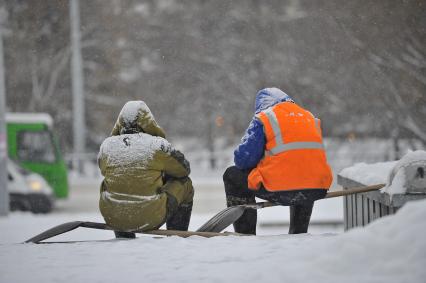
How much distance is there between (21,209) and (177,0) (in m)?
14.4

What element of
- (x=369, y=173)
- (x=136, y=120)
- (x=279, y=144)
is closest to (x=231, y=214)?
(x=279, y=144)

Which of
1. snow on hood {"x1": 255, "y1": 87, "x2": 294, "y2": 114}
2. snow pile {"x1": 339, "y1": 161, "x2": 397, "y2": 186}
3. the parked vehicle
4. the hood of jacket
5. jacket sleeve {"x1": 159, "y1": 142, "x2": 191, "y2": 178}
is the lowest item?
the parked vehicle

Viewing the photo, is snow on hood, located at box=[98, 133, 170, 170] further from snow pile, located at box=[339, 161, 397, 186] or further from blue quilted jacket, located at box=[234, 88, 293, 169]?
snow pile, located at box=[339, 161, 397, 186]

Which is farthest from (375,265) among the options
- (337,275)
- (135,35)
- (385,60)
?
(135,35)

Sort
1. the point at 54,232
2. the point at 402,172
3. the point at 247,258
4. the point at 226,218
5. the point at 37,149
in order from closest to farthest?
the point at 247,258, the point at 402,172, the point at 226,218, the point at 54,232, the point at 37,149

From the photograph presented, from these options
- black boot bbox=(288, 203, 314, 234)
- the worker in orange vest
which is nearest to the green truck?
black boot bbox=(288, 203, 314, 234)

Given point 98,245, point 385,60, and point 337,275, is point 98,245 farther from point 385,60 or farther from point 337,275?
point 385,60

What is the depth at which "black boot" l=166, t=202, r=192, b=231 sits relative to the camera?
18.2 feet

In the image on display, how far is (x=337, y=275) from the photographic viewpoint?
11.9 feet

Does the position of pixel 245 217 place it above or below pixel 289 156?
below

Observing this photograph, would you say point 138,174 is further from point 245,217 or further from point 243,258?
point 243,258

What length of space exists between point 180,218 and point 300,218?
989 mm

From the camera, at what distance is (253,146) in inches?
199

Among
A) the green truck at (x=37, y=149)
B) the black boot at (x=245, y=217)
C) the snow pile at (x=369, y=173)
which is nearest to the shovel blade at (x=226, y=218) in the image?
the black boot at (x=245, y=217)
